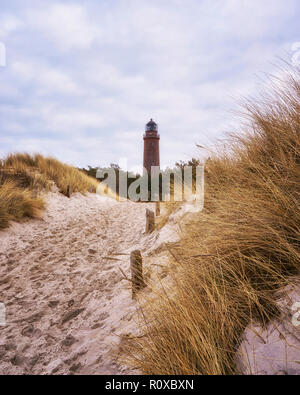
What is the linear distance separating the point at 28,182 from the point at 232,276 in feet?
25.1

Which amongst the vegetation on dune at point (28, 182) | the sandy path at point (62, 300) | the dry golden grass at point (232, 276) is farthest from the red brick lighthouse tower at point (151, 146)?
the dry golden grass at point (232, 276)

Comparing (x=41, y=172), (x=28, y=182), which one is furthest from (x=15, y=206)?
(x=41, y=172)

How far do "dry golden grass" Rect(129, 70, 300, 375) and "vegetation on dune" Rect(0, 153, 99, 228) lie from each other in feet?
15.0

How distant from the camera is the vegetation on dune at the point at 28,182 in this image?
18.1 feet

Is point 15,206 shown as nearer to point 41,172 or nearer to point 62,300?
point 62,300

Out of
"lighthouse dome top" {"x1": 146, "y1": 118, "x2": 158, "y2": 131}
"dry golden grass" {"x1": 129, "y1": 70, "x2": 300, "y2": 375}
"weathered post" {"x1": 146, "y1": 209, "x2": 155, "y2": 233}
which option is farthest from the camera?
"lighthouse dome top" {"x1": 146, "y1": 118, "x2": 158, "y2": 131}

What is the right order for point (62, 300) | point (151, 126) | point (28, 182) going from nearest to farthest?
point (62, 300) → point (28, 182) → point (151, 126)

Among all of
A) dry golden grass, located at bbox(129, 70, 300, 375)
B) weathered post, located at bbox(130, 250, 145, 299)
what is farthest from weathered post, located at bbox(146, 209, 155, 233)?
dry golden grass, located at bbox(129, 70, 300, 375)

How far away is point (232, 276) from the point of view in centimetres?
161

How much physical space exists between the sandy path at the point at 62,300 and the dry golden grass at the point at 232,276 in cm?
39

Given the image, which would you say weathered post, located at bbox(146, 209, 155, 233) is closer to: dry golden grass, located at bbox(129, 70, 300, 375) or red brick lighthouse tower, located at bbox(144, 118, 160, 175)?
dry golden grass, located at bbox(129, 70, 300, 375)

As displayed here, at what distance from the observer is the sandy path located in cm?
182

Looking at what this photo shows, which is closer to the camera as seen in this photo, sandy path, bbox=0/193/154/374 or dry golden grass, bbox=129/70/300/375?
→ dry golden grass, bbox=129/70/300/375
